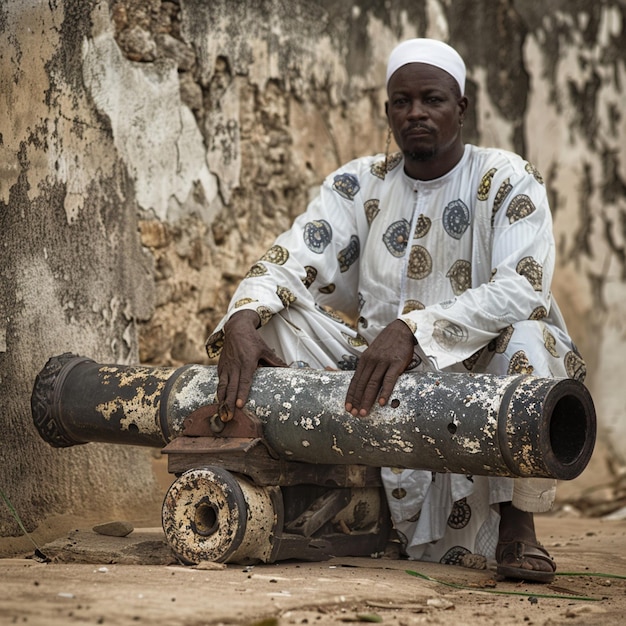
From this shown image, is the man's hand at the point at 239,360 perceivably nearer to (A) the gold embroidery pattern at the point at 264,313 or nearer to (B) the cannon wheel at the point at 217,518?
(A) the gold embroidery pattern at the point at 264,313

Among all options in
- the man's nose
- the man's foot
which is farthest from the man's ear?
the man's foot

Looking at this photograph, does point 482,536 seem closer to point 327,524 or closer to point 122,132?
point 327,524

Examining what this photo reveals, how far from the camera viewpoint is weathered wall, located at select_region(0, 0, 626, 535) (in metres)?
4.15

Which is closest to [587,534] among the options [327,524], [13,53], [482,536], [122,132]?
[482,536]

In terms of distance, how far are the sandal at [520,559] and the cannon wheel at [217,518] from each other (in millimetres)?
777

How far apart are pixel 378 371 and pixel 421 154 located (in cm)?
114

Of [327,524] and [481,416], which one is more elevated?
[481,416]

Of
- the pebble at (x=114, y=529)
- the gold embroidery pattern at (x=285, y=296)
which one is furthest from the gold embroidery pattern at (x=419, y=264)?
the pebble at (x=114, y=529)

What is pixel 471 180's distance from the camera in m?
4.18

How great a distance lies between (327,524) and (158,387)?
746 millimetres

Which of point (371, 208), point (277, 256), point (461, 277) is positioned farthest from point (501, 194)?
point (277, 256)

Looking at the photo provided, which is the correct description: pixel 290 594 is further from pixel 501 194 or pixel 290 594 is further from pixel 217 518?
pixel 501 194

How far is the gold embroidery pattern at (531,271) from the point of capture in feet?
12.3

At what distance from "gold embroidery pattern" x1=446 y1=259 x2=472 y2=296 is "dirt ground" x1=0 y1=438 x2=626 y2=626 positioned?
1015mm
